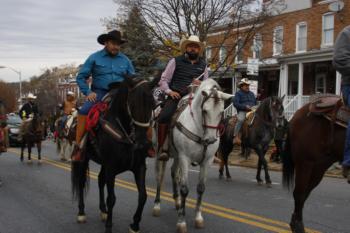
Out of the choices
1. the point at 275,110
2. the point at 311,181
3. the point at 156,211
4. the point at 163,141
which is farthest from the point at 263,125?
the point at 311,181

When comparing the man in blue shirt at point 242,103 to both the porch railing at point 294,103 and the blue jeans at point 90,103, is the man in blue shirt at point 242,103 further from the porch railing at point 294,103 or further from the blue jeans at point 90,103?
the porch railing at point 294,103

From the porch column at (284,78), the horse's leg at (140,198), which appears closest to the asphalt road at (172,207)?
the horse's leg at (140,198)

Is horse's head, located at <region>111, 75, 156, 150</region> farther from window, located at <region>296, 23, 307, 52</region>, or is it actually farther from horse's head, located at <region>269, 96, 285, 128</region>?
window, located at <region>296, 23, 307, 52</region>

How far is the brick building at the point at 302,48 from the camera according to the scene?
25.7 metres

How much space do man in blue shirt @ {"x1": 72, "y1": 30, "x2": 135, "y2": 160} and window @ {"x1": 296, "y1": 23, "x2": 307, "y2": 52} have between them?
23513 millimetres

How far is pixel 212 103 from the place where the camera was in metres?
6.62

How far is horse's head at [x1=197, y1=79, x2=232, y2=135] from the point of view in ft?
21.6

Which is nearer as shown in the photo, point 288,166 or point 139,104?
point 139,104

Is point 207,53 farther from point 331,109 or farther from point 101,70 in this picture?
point 331,109

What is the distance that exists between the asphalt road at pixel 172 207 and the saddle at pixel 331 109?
168 centimetres

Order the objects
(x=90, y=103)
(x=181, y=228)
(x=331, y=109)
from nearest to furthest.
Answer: (x=331, y=109) → (x=181, y=228) → (x=90, y=103)

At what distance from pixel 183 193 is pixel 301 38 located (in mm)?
24087

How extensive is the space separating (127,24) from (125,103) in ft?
57.1

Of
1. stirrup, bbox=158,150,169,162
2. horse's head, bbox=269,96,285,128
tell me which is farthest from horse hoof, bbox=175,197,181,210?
horse's head, bbox=269,96,285,128
